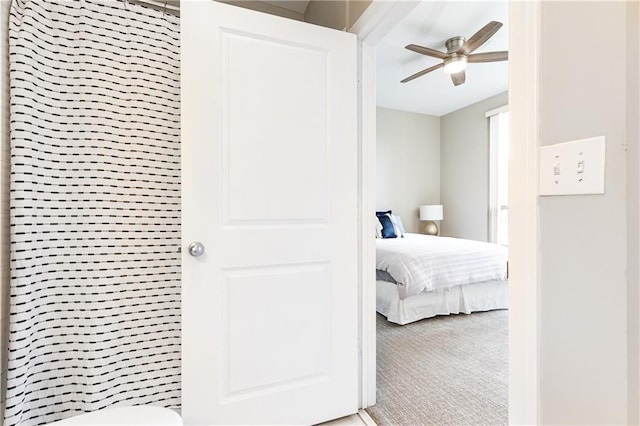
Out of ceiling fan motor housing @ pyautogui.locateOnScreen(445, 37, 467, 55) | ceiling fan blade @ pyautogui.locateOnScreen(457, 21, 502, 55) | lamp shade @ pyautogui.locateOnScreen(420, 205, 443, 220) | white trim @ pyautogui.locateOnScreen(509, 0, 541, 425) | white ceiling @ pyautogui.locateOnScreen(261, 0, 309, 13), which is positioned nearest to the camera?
white trim @ pyautogui.locateOnScreen(509, 0, 541, 425)

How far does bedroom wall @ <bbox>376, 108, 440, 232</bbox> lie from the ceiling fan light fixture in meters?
2.22

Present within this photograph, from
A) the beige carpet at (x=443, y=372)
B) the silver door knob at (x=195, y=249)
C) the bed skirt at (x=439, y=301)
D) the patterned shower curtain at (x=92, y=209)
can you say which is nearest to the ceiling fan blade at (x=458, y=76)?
the bed skirt at (x=439, y=301)

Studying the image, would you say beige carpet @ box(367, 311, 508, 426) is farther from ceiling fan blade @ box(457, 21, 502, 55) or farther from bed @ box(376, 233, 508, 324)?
ceiling fan blade @ box(457, 21, 502, 55)

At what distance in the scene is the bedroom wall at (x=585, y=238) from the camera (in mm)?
577

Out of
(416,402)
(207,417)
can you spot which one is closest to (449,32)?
(416,402)

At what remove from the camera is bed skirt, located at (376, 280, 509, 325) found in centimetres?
290

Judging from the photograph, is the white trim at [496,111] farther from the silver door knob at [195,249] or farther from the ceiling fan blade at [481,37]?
the silver door knob at [195,249]

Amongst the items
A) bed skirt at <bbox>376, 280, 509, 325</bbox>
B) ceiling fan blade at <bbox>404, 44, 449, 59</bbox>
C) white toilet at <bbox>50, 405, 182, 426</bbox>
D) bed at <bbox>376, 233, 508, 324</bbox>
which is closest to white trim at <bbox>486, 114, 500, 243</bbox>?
bed at <bbox>376, 233, 508, 324</bbox>

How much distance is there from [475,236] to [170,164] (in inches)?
188

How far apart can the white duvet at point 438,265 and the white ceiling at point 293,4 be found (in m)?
2.17

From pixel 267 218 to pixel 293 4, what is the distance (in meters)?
1.65

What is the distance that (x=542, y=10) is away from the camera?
2.32 ft

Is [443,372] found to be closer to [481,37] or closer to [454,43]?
[481,37]

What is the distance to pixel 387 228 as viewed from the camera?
14.3ft
